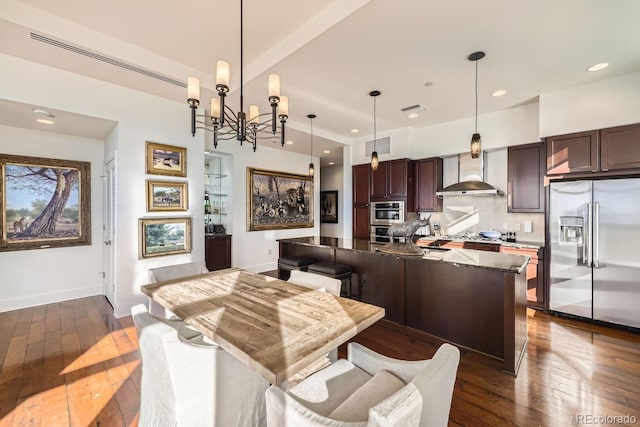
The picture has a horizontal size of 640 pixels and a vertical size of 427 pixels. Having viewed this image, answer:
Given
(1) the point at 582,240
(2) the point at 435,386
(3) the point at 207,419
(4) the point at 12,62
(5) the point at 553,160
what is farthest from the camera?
(5) the point at 553,160

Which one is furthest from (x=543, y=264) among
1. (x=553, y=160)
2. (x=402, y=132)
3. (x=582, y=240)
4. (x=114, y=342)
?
(x=114, y=342)

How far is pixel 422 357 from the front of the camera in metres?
2.48

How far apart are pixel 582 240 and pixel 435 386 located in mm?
3691

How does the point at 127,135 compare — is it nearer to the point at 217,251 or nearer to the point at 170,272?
the point at 170,272

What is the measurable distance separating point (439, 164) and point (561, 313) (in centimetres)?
289

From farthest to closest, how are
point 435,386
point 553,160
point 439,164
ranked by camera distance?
point 439,164
point 553,160
point 435,386

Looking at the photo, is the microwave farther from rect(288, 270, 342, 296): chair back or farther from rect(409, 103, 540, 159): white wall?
rect(288, 270, 342, 296): chair back

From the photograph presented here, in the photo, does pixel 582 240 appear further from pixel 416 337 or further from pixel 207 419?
pixel 207 419

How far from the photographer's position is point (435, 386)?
89cm

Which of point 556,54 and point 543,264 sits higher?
point 556,54

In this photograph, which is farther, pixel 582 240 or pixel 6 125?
pixel 6 125

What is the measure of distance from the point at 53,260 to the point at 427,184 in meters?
6.24

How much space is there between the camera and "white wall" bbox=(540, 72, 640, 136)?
3168 mm

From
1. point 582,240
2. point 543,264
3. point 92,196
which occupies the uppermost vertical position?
point 92,196
